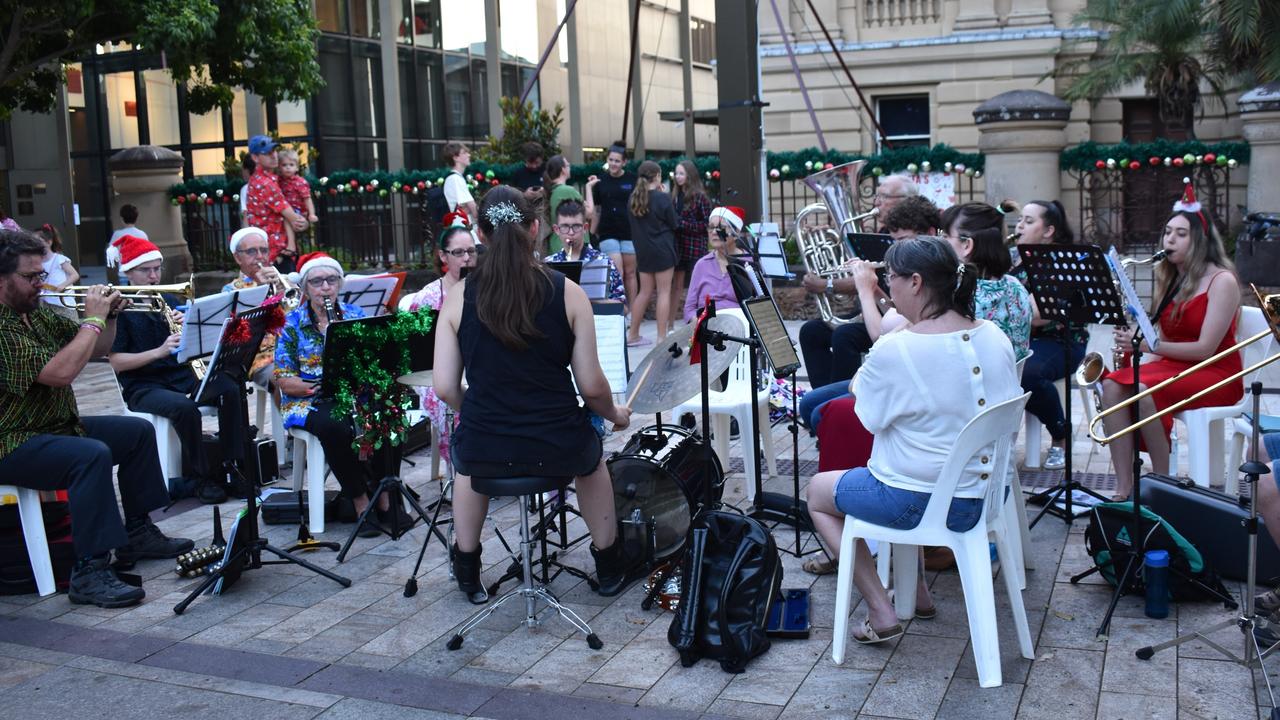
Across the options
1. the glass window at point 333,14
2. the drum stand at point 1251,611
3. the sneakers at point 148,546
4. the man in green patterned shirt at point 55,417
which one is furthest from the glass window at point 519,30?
the drum stand at point 1251,611

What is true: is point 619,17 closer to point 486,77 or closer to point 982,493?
point 486,77

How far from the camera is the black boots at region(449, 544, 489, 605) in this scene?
17.5 feet

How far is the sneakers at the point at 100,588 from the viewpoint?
5.58 metres

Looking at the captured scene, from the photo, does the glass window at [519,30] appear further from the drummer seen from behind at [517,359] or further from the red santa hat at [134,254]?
the drummer seen from behind at [517,359]

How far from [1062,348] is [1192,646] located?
8.95 ft

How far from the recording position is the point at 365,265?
52.2ft

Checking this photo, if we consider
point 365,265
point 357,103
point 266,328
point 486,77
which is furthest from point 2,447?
point 486,77

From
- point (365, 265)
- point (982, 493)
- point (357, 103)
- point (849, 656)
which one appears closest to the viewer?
point (982, 493)

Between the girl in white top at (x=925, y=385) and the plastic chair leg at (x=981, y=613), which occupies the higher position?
the girl in white top at (x=925, y=385)

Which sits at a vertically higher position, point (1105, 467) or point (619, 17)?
point (619, 17)

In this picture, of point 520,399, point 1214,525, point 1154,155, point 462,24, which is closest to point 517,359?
point 520,399

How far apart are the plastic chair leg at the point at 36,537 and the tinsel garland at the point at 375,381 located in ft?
4.61

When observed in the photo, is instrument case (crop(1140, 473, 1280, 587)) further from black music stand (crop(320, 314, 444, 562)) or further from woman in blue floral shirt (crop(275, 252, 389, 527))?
woman in blue floral shirt (crop(275, 252, 389, 527))

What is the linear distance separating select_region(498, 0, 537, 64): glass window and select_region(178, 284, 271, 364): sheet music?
2241 centimetres
